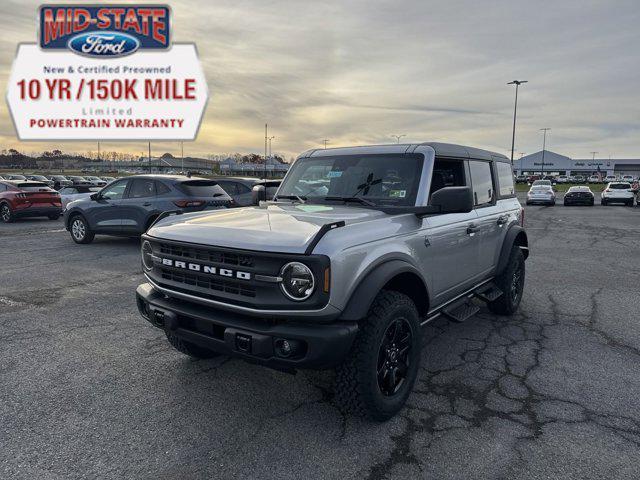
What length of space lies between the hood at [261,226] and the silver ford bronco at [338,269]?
0.01 metres

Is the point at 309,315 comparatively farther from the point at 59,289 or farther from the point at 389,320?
the point at 59,289

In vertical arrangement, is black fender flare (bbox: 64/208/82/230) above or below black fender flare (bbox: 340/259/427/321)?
below

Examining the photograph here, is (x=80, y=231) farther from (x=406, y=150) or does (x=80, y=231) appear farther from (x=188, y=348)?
(x=406, y=150)

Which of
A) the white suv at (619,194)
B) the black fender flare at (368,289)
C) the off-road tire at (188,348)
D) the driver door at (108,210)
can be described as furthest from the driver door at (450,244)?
the white suv at (619,194)

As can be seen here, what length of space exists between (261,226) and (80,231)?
30.9ft

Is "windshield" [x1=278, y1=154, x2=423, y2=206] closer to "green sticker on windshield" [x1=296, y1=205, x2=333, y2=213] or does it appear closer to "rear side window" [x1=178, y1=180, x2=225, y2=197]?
"green sticker on windshield" [x1=296, y1=205, x2=333, y2=213]

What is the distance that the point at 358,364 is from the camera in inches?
113

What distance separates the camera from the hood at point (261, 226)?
9.05ft

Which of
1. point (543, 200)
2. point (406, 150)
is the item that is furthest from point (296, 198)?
point (543, 200)

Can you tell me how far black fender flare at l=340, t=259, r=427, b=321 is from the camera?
8.98 feet

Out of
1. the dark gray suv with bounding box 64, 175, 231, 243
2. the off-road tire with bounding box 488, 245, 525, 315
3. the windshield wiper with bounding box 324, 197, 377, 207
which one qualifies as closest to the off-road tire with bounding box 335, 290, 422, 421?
the windshield wiper with bounding box 324, 197, 377, 207

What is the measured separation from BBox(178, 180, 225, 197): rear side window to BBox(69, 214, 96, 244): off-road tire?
2699mm

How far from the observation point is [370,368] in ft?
9.42

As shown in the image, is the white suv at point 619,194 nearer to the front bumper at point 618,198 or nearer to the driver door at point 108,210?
the front bumper at point 618,198
